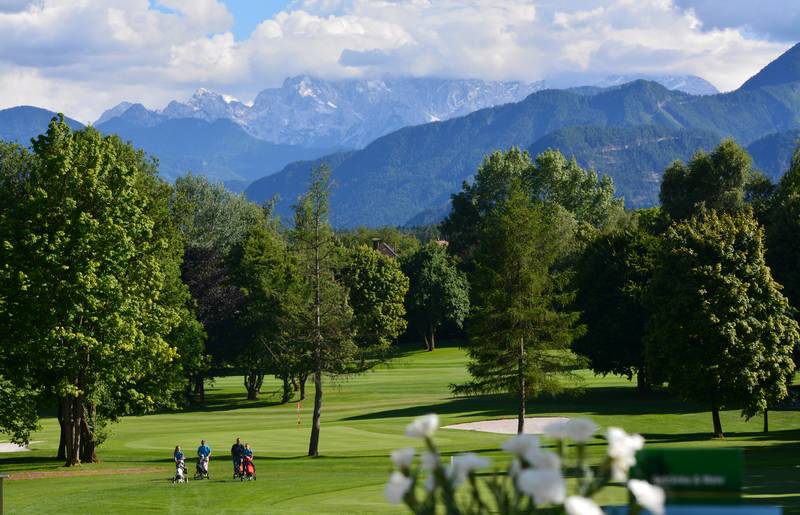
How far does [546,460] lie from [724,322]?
37.3 m

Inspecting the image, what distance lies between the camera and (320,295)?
43219mm

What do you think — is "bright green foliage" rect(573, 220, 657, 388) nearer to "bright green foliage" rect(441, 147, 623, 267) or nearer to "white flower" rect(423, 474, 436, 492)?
"white flower" rect(423, 474, 436, 492)

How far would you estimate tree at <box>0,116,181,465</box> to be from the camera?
36156mm

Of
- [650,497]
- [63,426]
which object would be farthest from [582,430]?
[63,426]

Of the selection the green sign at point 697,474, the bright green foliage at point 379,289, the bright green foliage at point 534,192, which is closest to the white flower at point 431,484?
the green sign at point 697,474

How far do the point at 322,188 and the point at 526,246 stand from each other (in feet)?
30.9

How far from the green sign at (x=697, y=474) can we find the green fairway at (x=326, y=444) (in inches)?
670

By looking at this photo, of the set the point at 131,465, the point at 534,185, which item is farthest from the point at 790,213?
the point at 534,185

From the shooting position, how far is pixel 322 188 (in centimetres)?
4369

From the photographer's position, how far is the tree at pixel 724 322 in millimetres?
40031

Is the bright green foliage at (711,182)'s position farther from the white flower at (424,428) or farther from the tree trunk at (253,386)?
the white flower at (424,428)

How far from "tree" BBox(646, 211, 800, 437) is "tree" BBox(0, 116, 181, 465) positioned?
21.2m

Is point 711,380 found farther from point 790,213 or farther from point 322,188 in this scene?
point 322,188

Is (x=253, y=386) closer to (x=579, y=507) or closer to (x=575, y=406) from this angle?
(x=575, y=406)
